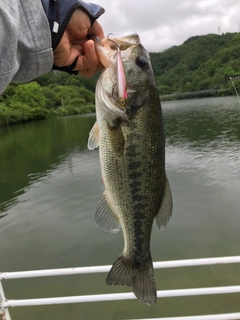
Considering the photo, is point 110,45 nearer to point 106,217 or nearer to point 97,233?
point 106,217

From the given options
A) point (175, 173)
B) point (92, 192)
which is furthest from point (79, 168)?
point (175, 173)

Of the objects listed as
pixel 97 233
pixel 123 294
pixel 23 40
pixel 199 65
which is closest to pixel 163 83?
pixel 199 65

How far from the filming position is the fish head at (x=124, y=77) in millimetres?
1521

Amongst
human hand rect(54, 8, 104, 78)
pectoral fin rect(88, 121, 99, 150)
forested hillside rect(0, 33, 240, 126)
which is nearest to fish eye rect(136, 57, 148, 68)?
human hand rect(54, 8, 104, 78)

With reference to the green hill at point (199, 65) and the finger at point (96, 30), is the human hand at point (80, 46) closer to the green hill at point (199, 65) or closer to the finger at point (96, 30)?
the finger at point (96, 30)

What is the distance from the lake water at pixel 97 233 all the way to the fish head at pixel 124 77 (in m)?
4.39

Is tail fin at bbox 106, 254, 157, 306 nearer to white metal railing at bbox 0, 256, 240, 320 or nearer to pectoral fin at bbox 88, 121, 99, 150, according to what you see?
white metal railing at bbox 0, 256, 240, 320

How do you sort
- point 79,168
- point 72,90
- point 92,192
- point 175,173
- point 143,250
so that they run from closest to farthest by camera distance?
point 143,250, point 92,192, point 175,173, point 79,168, point 72,90

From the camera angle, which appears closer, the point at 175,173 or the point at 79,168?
the point at 175,173

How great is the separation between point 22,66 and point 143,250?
127 cm

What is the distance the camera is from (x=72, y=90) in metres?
80.1

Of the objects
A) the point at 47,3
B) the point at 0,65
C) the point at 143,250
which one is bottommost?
the point at 143,250

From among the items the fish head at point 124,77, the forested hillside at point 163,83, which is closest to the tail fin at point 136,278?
the fish head at point 124,77

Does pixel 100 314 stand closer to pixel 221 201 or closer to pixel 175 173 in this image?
pixel 221 201
